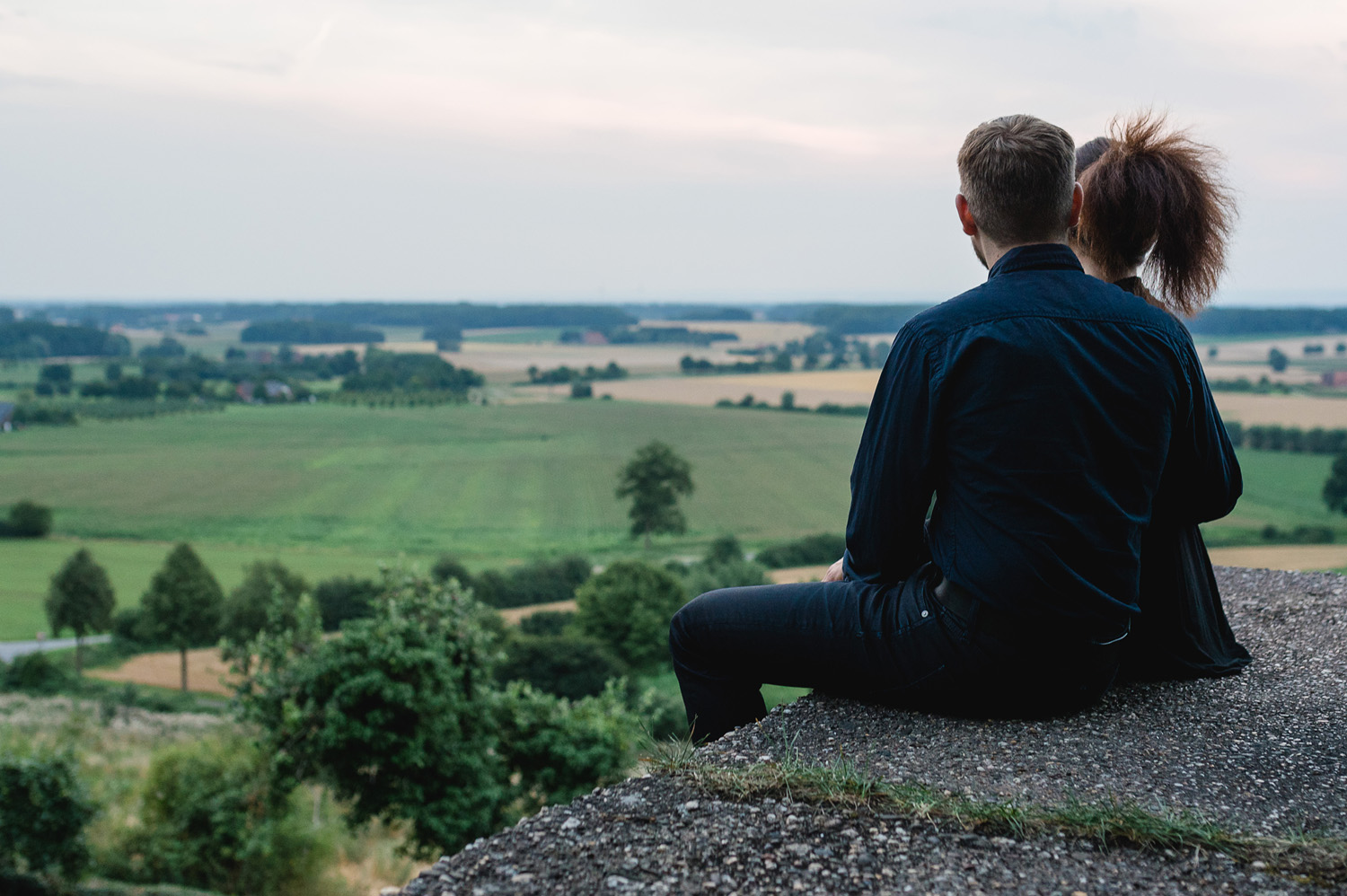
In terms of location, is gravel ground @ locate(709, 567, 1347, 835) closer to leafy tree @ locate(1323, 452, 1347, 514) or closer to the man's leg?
the man's leg

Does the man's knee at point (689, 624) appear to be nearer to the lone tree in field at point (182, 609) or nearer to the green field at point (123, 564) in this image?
the lone tree in field at point (182, 609)

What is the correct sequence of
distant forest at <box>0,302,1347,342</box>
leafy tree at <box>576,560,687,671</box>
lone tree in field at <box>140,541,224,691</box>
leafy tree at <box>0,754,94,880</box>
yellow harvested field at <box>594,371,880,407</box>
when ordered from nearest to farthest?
leafy tree at <box>0,754,94,880</box>
leafy tree at <box>576,560,687,671</box>
lone tree in field at <box>140,541,224,691</box>
yellow harvested field at <box>594,371,880,407</box>
distant forest at <box>0,302,1347,342</box>

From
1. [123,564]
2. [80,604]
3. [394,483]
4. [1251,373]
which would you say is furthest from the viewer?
[394,483]

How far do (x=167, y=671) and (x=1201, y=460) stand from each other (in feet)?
195

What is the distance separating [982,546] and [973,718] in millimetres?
711

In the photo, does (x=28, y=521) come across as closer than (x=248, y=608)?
No

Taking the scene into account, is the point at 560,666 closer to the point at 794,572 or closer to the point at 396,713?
the point at 794,572

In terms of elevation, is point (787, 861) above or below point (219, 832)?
above

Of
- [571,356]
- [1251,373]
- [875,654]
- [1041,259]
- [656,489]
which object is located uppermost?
[571,356]

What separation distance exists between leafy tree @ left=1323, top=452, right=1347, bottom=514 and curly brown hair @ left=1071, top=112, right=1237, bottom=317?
54367mm

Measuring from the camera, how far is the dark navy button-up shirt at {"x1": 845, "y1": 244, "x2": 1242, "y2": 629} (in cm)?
257

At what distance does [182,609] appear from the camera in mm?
53781

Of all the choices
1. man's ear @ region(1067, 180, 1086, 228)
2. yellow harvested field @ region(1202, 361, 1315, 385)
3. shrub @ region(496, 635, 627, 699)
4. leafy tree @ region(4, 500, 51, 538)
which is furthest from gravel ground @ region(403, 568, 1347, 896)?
leafy tree @ region(4, 500, 51, 538)

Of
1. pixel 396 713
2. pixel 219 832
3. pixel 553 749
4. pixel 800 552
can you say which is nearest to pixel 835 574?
pixel 396 713
